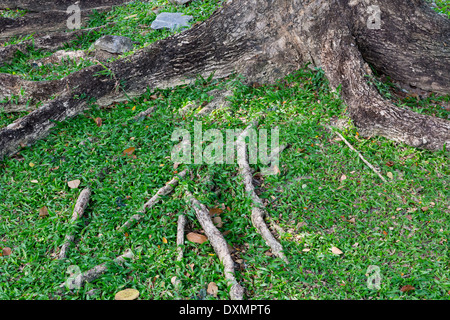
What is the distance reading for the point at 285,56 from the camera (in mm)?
5141

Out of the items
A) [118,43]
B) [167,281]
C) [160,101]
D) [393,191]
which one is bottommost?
[167,281]

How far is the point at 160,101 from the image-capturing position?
5.00 m

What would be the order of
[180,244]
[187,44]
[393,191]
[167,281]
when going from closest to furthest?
1. [167,281]
2. [180,244]
3. [393,191]
4. [187,44]

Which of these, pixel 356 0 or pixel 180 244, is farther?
pixel 356 0

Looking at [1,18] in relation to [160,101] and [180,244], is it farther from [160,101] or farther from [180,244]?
[180,244]

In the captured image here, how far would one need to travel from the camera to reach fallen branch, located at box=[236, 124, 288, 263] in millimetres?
3344

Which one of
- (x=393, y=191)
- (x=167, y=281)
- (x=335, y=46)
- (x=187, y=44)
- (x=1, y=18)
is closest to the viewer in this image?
(x=167, y=281)

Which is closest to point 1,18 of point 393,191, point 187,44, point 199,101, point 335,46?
point 187,44

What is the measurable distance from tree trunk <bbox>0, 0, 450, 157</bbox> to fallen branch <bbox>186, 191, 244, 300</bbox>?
204 cm

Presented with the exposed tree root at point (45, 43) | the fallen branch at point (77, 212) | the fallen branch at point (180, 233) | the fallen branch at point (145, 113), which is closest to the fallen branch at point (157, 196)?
the fallen branch at point (180, 233)

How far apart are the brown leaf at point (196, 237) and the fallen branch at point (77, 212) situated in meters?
1.02

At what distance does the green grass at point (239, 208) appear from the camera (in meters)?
3.14

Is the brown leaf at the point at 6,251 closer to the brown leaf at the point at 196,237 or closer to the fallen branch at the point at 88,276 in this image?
the fallen branch at the point at 88,276

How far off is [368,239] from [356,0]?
294cm
